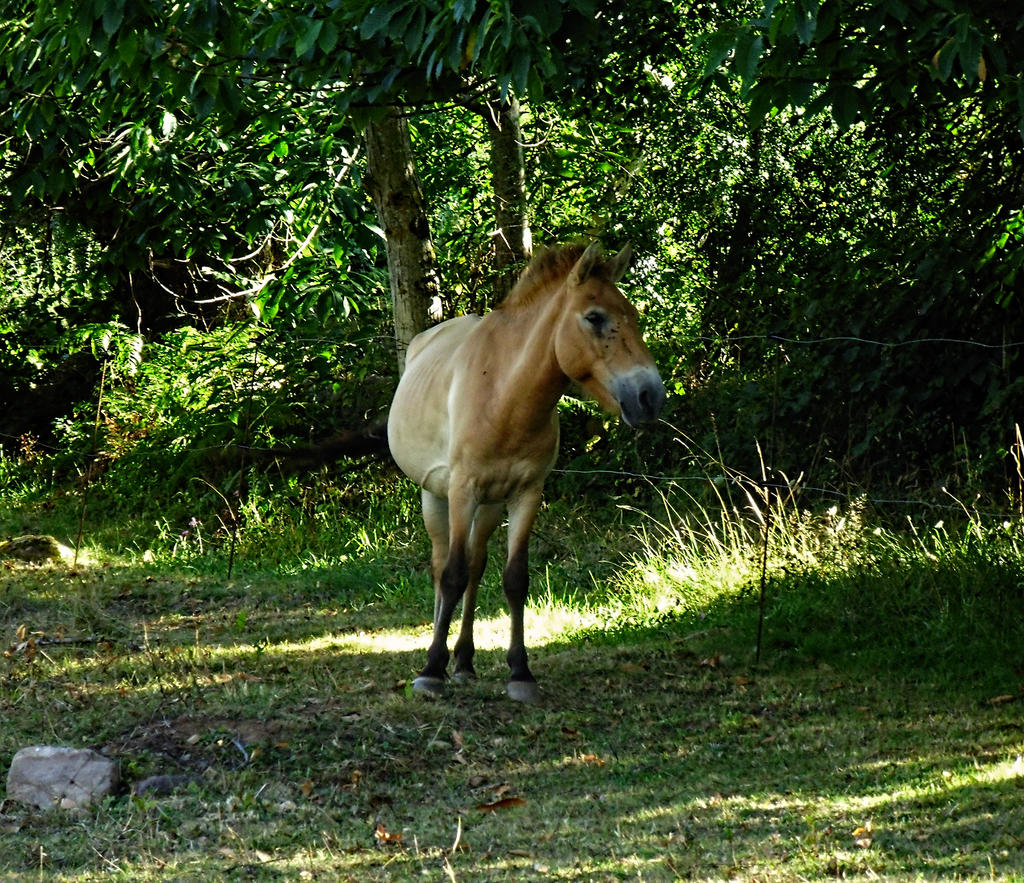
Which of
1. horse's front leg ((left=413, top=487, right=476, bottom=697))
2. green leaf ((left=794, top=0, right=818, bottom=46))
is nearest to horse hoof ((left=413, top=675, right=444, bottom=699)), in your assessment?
horse's front leg ((left=413, top=487, right=476, bottom=697))

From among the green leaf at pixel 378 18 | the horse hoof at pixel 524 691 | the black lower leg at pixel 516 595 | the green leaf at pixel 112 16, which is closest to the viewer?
the green leaf at pixel 378 18

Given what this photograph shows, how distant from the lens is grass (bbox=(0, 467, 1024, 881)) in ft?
14.6

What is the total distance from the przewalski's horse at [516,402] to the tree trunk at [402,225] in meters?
3.46

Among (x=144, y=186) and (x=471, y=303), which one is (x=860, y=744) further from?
(x=144, y=186)

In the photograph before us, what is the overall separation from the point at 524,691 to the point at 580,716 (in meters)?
0.35

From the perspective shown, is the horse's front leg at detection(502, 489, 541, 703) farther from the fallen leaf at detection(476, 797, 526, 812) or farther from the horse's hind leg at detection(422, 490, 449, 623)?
the fallen leaf at detection(476, 797, 526, 812)

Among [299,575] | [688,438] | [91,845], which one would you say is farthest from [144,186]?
[91,845]

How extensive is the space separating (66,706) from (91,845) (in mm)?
1657

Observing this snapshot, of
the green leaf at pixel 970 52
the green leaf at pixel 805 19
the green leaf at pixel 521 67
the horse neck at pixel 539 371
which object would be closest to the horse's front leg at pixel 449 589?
the horse neck at pixel 539 371

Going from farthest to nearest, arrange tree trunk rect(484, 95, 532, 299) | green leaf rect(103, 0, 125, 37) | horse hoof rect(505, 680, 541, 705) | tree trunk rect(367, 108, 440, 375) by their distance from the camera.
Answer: tree trunk rect(484, 95, 532, 299), tree trunk rect(367, 108, 440, 375), horse hoof rect(505, 680, 541, 705), green leaf rect(103, 0, 125, 37)

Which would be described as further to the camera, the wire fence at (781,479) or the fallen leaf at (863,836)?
the wire fence at (781,479)

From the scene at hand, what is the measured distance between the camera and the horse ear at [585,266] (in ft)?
19.2

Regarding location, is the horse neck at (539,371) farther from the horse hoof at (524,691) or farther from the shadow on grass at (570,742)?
the shadow on grass at (570,742)

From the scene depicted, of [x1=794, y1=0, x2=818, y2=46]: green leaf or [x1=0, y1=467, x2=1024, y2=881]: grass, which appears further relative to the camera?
[x1=794, y1=0, x2=818, y2=46]: green leaf
